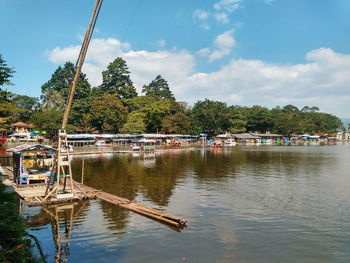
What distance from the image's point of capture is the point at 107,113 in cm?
7206

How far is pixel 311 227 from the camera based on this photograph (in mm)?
13945

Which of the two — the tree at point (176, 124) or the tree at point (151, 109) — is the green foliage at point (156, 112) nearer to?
the tree at point (151, 109)

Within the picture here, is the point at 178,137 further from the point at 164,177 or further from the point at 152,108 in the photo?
the point at 164,177

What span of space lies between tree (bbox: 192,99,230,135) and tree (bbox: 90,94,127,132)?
26787 millimetres

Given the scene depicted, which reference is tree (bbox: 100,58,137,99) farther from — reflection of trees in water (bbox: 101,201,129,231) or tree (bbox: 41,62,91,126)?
reflection of trees in water (bbox: 101,201,129,231)

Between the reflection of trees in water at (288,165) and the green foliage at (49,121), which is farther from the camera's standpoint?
the green foliage at (49,121)

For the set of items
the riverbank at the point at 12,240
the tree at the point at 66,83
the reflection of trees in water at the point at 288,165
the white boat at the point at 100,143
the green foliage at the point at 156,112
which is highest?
the tree at the point at 66,83

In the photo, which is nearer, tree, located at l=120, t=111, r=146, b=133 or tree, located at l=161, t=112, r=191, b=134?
tree, located at l=120, t=111, r=146, b=133

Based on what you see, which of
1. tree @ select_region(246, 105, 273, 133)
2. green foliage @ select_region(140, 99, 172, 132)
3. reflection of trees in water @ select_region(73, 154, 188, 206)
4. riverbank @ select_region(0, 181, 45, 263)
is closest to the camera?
riverbank @ select_region(0, 181, 45, 263)

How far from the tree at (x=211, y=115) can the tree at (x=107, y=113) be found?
26.8 m

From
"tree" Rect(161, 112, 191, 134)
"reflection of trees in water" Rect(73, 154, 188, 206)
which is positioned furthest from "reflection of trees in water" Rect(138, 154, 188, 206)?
"tree" Rect(161, 112, 191, 134)

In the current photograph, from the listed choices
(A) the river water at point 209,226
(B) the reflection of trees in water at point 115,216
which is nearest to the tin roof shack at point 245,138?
(A) the river water at point 209,226

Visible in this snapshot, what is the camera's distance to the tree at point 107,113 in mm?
72312

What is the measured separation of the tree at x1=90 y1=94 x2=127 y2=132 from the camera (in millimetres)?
72312
